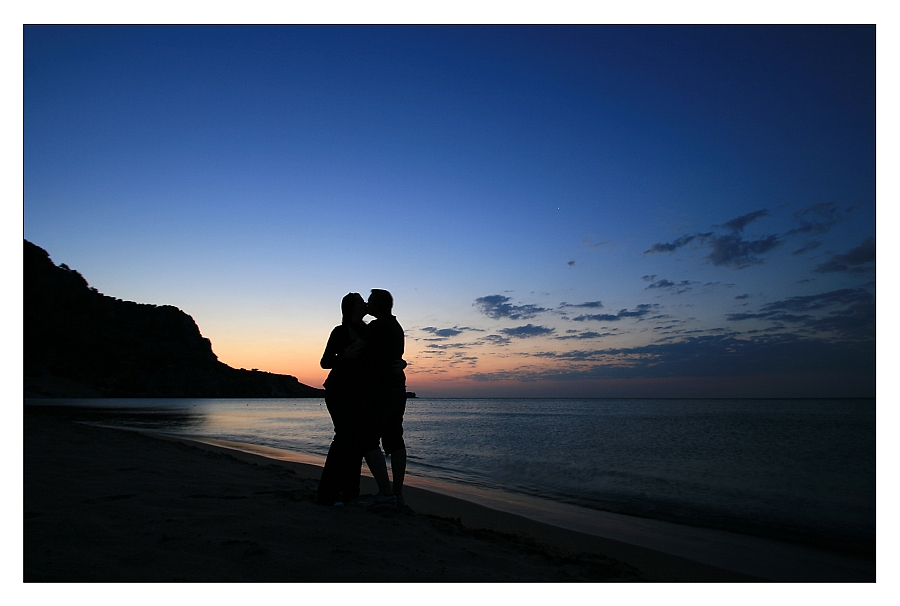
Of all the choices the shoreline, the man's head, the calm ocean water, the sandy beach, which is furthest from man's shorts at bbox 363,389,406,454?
the calm ocean water

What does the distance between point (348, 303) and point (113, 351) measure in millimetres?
99188

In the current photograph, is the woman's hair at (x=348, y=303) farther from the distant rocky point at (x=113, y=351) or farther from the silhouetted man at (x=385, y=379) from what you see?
the distant rocky point at (x=113, y=351)

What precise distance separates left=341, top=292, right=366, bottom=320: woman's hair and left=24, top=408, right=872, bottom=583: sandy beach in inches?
64.9

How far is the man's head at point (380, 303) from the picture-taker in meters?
4.33

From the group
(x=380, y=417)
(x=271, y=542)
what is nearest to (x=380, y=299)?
(x=380, y=417)

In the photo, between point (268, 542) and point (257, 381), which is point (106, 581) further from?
point (257, 381)

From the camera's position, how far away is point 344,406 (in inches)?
167

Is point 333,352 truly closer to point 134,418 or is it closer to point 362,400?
point 362,400

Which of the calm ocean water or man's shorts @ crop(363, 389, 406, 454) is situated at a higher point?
man's shorts @ crop(363, 389, 406, 454)

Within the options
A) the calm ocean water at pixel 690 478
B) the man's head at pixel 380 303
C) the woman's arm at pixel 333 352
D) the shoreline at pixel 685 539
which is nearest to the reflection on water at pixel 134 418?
the calm ocean water at pixel 690 478

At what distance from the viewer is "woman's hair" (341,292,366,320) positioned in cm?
435

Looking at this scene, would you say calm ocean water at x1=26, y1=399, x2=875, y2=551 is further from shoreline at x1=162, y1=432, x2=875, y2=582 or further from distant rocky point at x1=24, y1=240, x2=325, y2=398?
distant rocky point at x1=24, y1=240, x2=325, y2=398
